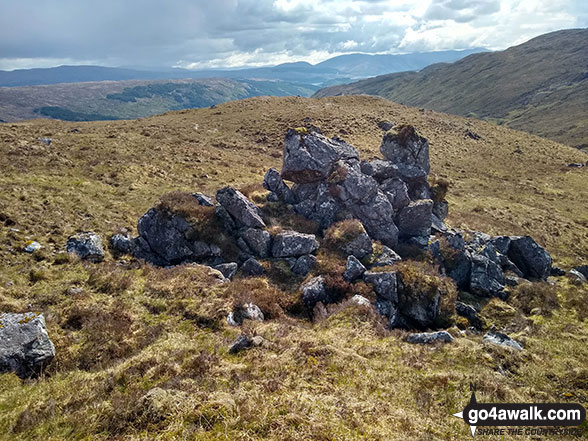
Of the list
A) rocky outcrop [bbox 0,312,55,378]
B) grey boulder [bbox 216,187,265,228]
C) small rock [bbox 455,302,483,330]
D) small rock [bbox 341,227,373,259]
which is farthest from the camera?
grey boulder [bbox 216,187,265,228]

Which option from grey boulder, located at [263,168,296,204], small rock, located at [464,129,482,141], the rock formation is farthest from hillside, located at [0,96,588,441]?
small rock, located at [464,129,482,141]

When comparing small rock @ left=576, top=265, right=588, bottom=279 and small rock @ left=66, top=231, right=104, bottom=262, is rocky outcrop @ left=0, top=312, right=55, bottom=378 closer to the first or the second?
small rock @ left=66, top=231, right=104, bottom=262

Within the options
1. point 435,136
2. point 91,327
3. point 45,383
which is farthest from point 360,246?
point 435,136

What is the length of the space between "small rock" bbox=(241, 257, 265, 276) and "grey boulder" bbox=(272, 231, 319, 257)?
1.78 meters

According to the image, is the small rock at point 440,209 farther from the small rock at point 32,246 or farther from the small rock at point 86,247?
the small rock at point 32,246

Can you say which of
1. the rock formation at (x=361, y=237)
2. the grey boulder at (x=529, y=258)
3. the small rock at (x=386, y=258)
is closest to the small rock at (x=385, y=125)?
the rock formation at (x=361, y=237)

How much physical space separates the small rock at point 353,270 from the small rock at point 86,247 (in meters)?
16.5

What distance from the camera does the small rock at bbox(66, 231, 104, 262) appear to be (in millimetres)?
20766

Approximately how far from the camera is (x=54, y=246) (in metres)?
21.0

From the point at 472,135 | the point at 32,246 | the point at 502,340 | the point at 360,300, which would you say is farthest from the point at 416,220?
the point at 472,135

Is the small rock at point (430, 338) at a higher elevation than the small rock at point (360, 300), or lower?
lower

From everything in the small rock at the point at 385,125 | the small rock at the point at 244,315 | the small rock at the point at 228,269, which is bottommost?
the small rock at the point at 244,315

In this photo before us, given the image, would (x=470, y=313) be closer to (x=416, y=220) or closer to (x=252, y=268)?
(x=416, y=220)

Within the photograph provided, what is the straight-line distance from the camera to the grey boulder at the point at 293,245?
23.5 meters
